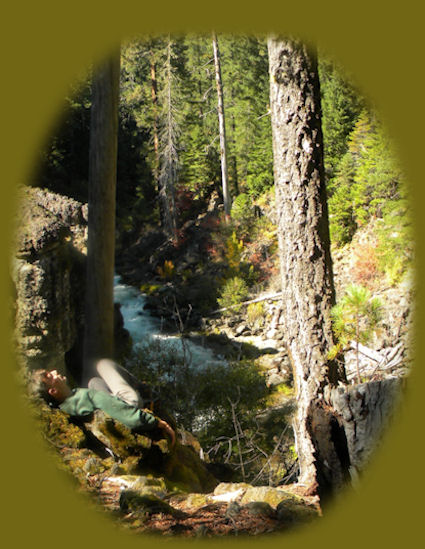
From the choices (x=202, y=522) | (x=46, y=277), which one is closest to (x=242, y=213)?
(x=46, y=277)

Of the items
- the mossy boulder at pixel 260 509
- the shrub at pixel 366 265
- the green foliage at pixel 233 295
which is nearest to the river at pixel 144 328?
the green foliage at pixel 233 295

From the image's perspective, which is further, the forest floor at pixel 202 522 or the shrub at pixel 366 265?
the shrub at pixel 366 265

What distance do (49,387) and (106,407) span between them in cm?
51

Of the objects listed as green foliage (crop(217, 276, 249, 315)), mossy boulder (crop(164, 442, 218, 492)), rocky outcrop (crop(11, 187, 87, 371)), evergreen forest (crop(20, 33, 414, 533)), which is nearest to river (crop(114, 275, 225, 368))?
evergreen forest (crop(20, 33, 414, 533))

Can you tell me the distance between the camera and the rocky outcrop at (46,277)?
396 cm

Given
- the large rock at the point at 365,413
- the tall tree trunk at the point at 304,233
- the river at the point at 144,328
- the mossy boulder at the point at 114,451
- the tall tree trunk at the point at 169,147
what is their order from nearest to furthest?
1. the large rock at the point at 365,413
2. the tall tree trunk at the point at 304,233
3. the mossy boulder at the point at 114,451
4. the river at the point at 144,328
5. the tall tree trunk at the point at 169,147

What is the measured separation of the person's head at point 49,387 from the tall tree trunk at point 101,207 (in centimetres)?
71

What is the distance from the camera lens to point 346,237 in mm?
11781

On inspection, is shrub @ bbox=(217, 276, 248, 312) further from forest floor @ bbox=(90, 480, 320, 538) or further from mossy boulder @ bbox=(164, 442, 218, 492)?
forest floor @ bbox=(90, 480, 320, 538)

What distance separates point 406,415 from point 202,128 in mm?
18870

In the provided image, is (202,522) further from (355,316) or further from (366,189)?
(366,189)

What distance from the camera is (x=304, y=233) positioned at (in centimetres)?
286

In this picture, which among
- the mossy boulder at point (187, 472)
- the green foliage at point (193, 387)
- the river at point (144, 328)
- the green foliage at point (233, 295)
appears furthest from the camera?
the green foliage at point (233, 295)

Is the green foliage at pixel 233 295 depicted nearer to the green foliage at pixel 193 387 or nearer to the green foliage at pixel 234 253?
the green foliage at pixel 234 253
